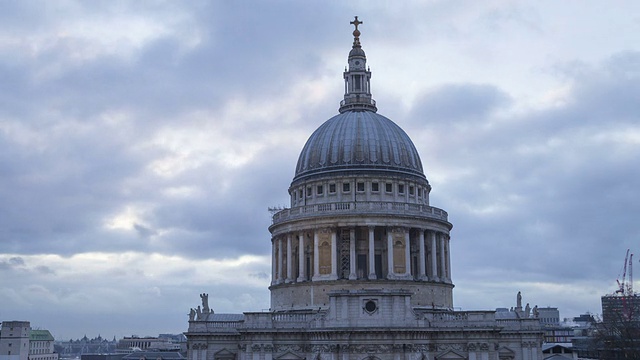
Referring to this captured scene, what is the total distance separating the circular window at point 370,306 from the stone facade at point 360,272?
9 centimetres

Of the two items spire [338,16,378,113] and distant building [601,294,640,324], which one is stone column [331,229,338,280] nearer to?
spire [338,16,378,113]

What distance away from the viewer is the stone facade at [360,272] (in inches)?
2657

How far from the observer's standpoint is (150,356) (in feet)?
374

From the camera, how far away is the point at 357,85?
93250 mm

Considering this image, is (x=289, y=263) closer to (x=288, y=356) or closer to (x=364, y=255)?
(x=364, y=255)

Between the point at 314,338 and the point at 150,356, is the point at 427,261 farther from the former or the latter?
the point at 150,356

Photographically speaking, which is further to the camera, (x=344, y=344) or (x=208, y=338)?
(x=208, y=338)

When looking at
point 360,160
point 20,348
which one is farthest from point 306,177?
point 20,348

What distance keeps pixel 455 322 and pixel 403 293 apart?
622cm

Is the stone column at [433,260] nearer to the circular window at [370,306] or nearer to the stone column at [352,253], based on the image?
the stone column at [352,253]

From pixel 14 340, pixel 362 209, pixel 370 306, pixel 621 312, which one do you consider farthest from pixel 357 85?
pixel 14 340

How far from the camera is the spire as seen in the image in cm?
9219

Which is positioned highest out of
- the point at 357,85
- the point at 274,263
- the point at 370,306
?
the point at 357,85

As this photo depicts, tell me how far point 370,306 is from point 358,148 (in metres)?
23.5
